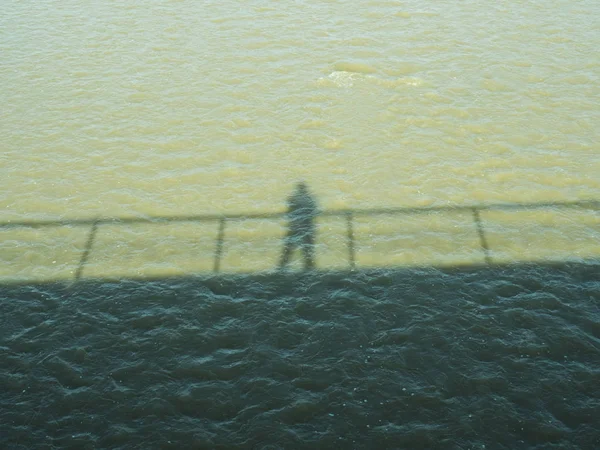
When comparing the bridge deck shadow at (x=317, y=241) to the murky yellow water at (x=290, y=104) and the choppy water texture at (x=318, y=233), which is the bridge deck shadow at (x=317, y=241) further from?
the murky yellow water at (x=290, y=104)

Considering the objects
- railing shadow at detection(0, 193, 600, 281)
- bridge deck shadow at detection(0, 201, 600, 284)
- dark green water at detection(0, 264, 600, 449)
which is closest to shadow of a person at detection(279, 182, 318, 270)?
railing shadow at detection(0, 193, 600, 281)

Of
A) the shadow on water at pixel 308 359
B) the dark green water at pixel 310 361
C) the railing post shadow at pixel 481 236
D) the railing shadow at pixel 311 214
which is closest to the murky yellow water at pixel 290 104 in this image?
the railing shadow at pixel 311 214

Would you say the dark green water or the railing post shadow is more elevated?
the railing post shadow

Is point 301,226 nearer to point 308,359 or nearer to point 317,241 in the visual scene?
point 317,241

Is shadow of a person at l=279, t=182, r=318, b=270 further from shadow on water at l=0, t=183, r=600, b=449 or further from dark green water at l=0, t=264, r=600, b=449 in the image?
dark green water at l=0, t=264, r=600, b=449

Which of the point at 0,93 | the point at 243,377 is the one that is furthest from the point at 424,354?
the point at 0,93

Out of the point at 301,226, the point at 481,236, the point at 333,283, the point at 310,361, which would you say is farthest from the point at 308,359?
the point at 481,236
